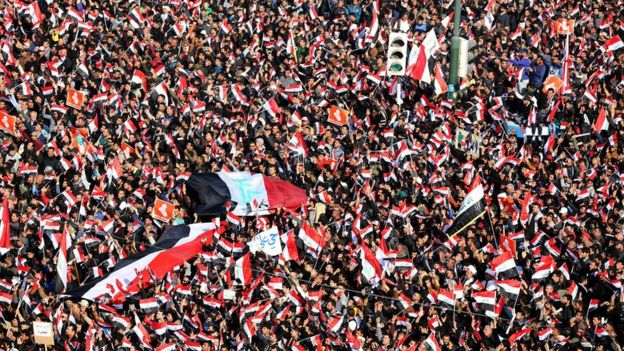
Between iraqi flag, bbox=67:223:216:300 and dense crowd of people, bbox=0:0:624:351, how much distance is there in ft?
0.64

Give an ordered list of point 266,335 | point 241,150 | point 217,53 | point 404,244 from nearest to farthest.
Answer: point 266,335, point 404,244, point 241,150, point 217,53

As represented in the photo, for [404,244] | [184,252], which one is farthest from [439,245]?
[184,252]

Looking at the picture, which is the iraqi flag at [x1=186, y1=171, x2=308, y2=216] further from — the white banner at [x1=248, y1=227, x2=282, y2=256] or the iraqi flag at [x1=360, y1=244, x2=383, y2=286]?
the iraqi flag at [x1=360, y1=244, x2=383, y2=286]

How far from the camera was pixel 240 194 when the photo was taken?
1115 inches

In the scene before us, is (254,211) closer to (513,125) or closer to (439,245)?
(439,245)

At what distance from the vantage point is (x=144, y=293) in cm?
2561

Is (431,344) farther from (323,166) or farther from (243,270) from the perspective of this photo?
(323,166)

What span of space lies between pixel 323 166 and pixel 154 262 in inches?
187

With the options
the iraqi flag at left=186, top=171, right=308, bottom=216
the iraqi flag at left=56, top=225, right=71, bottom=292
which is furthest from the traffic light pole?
the iraqi flag at left=56, top=225, right=71, bottom=292

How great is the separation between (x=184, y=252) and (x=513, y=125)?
26.4ft

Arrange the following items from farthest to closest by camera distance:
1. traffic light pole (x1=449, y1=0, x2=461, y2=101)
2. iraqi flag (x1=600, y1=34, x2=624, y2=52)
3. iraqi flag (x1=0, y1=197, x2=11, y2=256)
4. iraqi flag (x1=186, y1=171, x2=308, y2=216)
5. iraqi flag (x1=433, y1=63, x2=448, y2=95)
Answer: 1. iraqi flag (x1=600, y1=34, x2=624, y2=52)
2. iraqi flag (x1=433, y1=63, x2=448, y2=95)
3. traffic light pole (x1=449, y1=0, x2=461, y2=101)
4. iraqi flag (x1=186, y1=171, x2=308, y2=216)
5. iraqi flag (x1=0, y1=197, x2=11, y2=256)

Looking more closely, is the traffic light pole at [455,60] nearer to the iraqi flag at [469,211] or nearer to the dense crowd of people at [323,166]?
the dense crowd of people at [323,166]

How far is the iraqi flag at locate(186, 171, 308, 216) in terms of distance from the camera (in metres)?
28.1

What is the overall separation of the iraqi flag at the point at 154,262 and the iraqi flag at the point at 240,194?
0.78 m
